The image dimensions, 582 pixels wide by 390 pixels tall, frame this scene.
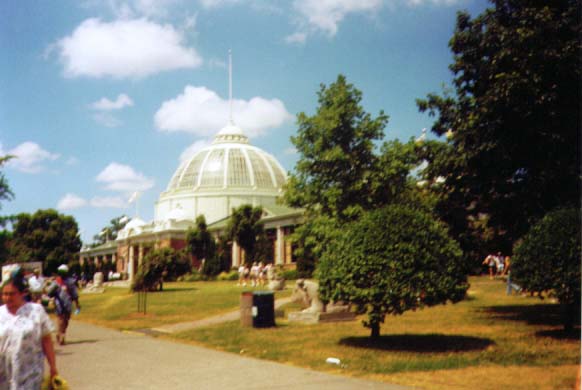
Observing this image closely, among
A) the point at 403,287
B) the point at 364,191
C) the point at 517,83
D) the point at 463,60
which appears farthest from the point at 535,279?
the point at 364,191

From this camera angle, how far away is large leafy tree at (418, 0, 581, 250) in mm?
15320

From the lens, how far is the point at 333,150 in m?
32.4

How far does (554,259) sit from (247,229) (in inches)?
1868

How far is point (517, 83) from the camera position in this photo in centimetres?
1523

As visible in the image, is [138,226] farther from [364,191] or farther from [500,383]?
[500,383]

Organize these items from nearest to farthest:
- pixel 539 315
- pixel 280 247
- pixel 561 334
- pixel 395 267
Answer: pixel 395 267, pixel 561 334, pixel 539 315, pixel 280 247

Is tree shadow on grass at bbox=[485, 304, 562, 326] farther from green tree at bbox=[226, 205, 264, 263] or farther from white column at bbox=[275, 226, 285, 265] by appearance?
white column at bbox=[275, 226, 285, 265]

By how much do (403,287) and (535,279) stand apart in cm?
303

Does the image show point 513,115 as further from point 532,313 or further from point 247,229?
point 247,229

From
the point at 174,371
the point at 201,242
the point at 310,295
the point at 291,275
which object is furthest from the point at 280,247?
the point at 174,371

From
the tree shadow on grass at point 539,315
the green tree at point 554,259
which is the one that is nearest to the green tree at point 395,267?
the green tree at point 554,259

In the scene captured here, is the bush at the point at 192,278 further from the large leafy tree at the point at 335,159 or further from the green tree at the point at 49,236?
the large leafy tree at the point at 335,159

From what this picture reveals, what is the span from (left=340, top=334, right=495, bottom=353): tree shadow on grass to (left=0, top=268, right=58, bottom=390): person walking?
840cm

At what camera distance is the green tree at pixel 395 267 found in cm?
1252
